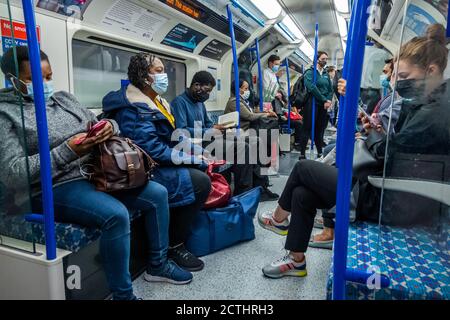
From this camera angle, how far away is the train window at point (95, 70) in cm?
301

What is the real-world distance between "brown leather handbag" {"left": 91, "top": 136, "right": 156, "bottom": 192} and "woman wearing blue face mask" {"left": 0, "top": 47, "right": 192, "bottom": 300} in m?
0.05

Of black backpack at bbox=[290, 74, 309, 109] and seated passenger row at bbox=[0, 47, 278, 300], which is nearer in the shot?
seated passenger row at bbox=[0, 47, 278, 300]

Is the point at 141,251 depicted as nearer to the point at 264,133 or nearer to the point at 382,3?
the point at 382,3

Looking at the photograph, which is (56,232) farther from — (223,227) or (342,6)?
(342,6)

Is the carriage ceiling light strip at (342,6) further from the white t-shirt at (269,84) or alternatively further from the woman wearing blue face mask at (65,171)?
the woman wearing blue face mask at (65,171)

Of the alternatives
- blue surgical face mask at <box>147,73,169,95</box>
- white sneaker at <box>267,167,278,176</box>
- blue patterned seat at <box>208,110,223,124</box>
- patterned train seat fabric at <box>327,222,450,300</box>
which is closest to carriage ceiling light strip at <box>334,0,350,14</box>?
blue patterned seat at <box>208,110,223,124</box>

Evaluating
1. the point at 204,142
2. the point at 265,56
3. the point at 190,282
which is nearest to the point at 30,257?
the point at 190,282

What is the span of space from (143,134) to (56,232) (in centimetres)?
75

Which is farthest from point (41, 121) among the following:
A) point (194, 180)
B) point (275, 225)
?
point (275, 225)

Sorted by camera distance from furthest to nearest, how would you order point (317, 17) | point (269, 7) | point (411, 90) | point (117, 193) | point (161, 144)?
point (317, 17), point (269, 7), point (161, 144), point (117, 193), point (411, 90)

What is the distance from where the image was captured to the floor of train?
1.87 m

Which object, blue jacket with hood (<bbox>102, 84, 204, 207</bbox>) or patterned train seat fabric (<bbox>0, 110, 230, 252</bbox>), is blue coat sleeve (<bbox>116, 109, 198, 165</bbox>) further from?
patterned train seat fabric (<bbox>0, 110, 230, 252</bbox>)

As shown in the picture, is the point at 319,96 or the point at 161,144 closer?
the point at 161,144

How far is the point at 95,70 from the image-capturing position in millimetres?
3209
